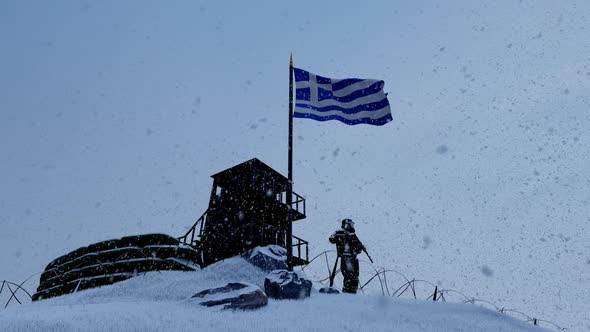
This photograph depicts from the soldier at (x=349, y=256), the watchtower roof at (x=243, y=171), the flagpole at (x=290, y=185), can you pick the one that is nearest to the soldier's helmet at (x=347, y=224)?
the soldier at (x=349, y=256)

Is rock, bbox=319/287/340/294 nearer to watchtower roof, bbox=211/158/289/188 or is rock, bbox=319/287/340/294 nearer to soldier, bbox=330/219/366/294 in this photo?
soldier, bbox=330/219/366/294

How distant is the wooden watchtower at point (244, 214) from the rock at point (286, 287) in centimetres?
898

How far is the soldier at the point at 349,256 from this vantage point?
13734mm

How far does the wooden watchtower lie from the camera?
20.9m

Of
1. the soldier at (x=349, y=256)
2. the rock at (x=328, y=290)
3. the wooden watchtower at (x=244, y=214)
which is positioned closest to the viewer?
the rock at (x=328, y=290)

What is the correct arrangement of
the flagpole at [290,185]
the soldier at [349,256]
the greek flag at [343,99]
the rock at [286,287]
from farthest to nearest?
the greek flag at [343,99], the soldier at [349,256], the flagpole at [290,185], the rock at [286,287]

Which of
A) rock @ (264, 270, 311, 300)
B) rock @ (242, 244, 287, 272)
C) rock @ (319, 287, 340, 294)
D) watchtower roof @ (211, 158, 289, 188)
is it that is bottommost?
rock @ (319, 287, 340, 294)

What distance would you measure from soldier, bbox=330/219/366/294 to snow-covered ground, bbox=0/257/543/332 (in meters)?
1.64

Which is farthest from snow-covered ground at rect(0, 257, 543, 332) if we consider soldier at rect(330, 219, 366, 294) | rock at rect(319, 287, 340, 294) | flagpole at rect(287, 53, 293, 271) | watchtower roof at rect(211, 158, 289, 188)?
watchtower roof at rect(211, 158, 289, 188)

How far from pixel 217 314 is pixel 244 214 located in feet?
42.4

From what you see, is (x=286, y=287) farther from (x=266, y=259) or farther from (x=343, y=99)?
(x=343, y=99)

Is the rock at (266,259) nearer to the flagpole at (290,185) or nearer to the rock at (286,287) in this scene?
the flagpole at (290,185)

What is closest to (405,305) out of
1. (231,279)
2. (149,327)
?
(231,279)

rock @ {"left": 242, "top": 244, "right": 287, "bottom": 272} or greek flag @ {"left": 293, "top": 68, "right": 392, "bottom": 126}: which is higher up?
greek flag @ {"left": 293, "top": 68, "right": 392, "bottom": 126}
